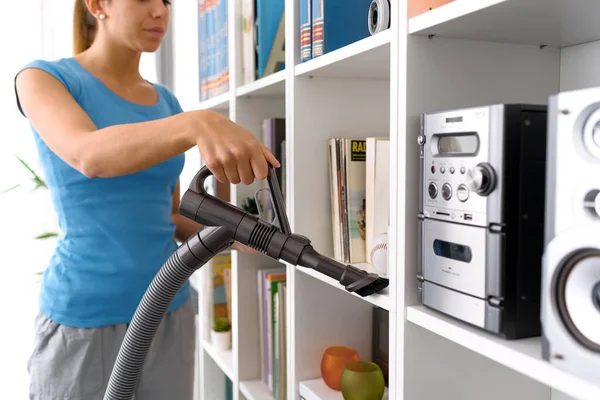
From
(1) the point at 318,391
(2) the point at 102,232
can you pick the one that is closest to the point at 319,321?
(1) the point at 318,391

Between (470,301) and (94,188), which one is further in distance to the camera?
(94,188)

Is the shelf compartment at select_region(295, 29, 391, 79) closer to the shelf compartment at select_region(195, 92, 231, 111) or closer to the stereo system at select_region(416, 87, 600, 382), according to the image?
the stereo system at select_region(416, 87, 600, 382)

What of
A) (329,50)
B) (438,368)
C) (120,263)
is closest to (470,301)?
(438,368)

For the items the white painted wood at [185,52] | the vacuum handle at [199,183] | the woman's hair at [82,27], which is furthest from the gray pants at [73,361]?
the white painted wood at [185,52]

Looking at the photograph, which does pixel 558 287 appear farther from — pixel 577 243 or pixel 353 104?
pixel 353 104

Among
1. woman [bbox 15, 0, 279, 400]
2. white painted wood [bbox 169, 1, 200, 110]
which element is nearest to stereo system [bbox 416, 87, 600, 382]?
woman [bbox 15, 0, 279, 400]

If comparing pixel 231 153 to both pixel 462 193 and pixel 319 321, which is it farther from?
pixel 319 321

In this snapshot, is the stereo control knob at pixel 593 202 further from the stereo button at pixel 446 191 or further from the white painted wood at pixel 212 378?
the white painted wood at pixel 212 378

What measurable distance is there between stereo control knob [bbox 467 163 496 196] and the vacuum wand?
22cm

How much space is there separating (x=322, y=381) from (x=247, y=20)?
988 millimetres

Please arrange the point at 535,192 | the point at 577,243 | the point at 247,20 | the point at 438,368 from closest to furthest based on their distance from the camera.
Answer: the point at 577,243, the point at 535,192, the point at 438,368, the point at 247,20

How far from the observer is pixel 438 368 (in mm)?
846

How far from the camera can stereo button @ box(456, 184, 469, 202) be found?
2.30ft

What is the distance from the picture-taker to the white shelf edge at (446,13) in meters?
0.65
